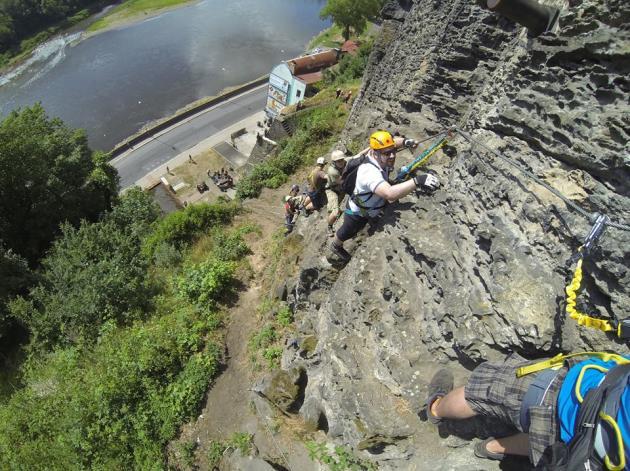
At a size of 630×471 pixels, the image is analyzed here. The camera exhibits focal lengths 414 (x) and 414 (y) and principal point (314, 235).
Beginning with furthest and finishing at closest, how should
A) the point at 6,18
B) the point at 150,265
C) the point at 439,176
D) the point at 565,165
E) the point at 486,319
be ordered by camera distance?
the point at 6,18
the point at 150,265
the point at 439,176
the point at 486,319
the point at 565,165

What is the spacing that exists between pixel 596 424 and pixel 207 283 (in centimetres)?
850

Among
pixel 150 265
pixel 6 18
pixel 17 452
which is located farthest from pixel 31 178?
pixel 6 18

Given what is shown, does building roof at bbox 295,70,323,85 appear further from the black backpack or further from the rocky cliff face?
the black backpack

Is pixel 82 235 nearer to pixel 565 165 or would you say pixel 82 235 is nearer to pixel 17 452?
pixel 17 452

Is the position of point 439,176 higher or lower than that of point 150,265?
higher

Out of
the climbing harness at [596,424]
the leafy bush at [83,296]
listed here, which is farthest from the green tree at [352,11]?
the climbing harness at [596,424]

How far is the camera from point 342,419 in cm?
590

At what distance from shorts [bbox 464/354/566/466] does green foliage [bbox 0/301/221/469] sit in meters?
5.74

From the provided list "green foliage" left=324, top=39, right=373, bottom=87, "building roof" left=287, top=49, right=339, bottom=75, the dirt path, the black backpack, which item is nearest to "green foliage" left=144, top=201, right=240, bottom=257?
the dirt path

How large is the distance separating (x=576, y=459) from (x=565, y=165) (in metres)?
2.54

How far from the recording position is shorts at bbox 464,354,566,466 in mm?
3262

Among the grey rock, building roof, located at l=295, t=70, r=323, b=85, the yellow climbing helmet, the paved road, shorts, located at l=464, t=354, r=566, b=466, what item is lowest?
the paved road

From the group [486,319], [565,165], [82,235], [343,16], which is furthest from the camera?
[343,16]

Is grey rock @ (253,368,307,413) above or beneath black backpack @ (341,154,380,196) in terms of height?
beneath
